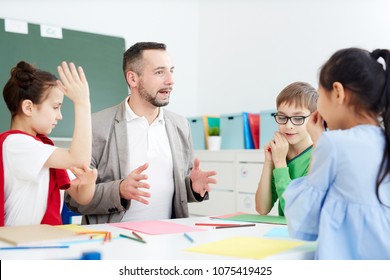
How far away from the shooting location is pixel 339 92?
46.3 inches

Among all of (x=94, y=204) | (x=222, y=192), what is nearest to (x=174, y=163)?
(x=94, y=204)

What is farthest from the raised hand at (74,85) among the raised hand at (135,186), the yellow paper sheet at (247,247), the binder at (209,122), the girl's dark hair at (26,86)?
the binder at (209,122)

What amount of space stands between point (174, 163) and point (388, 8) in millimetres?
2045

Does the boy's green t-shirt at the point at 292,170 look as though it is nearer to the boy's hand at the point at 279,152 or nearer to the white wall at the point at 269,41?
the boy's hand at the point at 279,152

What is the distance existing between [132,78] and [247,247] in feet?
4.79

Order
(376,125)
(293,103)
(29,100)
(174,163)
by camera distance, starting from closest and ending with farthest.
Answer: (376,125) < (29,100) < (293,103) < (174,163)

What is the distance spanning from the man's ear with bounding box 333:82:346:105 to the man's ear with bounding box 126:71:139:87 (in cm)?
132

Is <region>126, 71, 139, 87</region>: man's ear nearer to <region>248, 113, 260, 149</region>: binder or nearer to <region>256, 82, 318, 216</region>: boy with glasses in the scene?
<region>256, 82, 318, 216</region>: boy with glasses

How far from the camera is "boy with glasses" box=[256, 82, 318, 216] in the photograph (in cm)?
185

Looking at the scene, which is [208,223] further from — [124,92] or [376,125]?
[124,92]

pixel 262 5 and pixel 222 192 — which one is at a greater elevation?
pixel 262 5

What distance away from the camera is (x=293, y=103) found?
189cm

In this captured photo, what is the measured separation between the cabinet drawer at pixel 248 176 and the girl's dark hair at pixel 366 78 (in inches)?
85.5

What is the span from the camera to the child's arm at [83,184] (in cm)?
155
